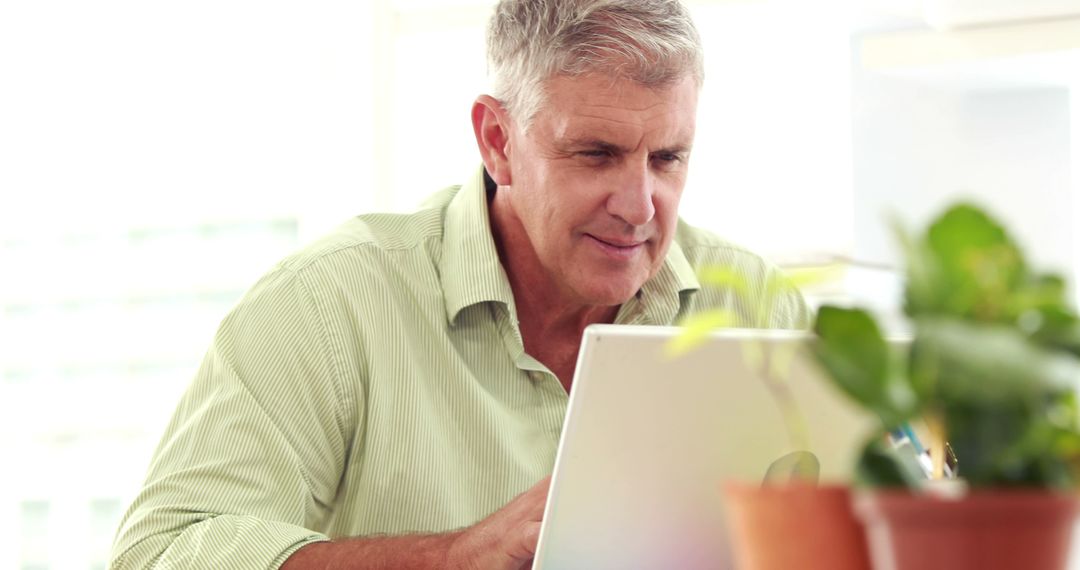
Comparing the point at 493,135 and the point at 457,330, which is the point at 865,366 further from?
the point at 493,135

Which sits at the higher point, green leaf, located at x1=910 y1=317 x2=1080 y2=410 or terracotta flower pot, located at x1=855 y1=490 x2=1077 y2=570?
green leaf, located at x1=910 y1=317 x2=1080 y2=410

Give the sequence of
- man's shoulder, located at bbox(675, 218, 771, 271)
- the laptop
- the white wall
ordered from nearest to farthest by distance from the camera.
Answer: the laptop < man's shoulder, located at bbox(675, 218, 771, 271) < the white wall

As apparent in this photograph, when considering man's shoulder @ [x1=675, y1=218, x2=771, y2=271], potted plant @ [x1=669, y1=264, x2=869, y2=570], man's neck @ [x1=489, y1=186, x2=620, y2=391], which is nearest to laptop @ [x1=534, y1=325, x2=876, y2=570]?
potted plant @ [x1=669, y1=264, x2=869, y2=570]

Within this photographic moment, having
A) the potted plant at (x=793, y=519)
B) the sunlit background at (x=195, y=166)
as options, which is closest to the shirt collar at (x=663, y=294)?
the sunlit background at (x=195, y=166)

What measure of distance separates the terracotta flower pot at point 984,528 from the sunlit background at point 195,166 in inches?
90.1

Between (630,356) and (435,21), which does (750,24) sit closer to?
(435,21)

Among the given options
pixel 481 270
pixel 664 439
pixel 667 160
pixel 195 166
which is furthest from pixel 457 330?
pixel 195 166

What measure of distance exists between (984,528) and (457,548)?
0.93 meters

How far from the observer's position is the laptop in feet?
3.43

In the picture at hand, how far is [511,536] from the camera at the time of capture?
4.27 feet

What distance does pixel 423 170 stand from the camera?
3.12m

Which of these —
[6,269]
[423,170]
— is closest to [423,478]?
[423,170]

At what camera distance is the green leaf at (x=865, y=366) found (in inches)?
20.9

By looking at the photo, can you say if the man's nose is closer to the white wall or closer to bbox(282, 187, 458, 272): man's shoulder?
bbox(282, 187, 458, 272): man's shoulder
